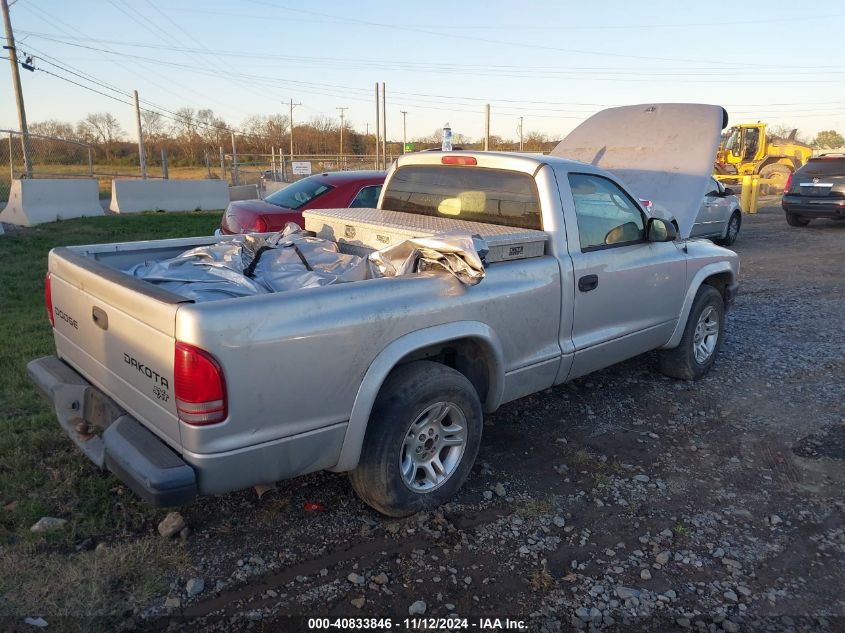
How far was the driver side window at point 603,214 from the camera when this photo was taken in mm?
4348

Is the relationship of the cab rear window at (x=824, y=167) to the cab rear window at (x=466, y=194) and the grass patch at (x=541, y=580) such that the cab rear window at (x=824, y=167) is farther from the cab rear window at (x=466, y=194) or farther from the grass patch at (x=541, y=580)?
the grass patch at (x=541, y=580)

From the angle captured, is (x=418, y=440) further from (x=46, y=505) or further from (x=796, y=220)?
(x=796, y=220)

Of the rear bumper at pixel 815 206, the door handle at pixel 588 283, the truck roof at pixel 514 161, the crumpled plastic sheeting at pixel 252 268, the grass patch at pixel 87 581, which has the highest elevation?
the truck roof at pixel 514 161

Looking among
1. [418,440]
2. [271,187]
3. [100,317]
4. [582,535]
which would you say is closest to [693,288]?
[582,535]

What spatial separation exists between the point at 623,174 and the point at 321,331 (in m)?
5.67

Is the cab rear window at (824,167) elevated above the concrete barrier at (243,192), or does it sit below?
above

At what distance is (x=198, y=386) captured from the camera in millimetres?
2611

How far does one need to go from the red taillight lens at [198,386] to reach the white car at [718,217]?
11.5m

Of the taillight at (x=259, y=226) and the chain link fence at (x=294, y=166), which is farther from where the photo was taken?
the chain link fence at (x=294, y=166)

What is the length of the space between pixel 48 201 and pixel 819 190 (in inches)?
695

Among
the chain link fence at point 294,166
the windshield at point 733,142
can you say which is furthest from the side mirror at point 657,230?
the windshield at point 733,142

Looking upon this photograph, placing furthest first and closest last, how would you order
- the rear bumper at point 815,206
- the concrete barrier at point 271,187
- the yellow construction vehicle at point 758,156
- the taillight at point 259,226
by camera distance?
1. the yellow construction vehicle at point 758,156
2. the concrete barrier at point 271,187
3. the rear bumper at point 815,206
4. the taillight at point 259,226

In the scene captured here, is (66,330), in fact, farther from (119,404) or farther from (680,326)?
(680,326)

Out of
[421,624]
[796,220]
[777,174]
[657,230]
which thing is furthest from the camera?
[777,174]
